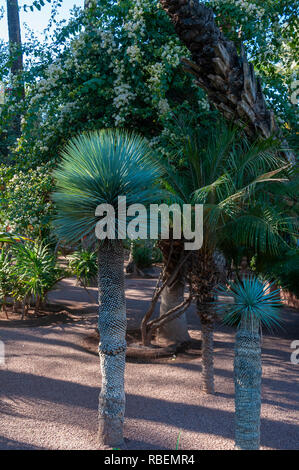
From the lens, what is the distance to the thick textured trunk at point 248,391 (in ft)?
10.9

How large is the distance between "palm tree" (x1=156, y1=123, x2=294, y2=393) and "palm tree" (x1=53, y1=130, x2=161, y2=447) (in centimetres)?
96

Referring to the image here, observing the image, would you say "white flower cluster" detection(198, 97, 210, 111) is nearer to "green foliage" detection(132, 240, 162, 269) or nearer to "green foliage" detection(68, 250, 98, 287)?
"green foliage" detection(68, 250, 98, 287)

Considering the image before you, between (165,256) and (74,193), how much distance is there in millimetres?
3599

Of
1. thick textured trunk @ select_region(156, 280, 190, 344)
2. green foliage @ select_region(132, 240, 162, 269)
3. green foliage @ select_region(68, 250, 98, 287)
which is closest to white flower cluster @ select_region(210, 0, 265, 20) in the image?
thick textured trunk @ select_region(156, 280, 190, 344)

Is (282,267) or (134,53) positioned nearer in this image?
(134,53)

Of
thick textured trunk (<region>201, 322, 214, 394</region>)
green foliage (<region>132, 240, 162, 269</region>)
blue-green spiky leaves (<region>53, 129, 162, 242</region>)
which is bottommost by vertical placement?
thick textured trunk (<region>201, 322, 214, 394</region>)

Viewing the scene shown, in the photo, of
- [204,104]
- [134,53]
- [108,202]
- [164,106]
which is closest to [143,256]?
[204,104]

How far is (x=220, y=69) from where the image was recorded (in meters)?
5.45

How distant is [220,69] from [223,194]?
1.91 m

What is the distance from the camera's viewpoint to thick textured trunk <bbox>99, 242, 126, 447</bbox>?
11.4 ft

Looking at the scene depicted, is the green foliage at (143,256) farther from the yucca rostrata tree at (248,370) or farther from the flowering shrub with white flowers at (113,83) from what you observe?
the yucca rostrata tree at (248,370)

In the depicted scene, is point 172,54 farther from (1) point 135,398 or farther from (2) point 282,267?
(1) point 135,398

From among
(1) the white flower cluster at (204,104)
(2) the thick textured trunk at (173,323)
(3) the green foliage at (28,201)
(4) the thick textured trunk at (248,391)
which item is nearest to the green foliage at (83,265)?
(3) the green foliage at (28,201)
